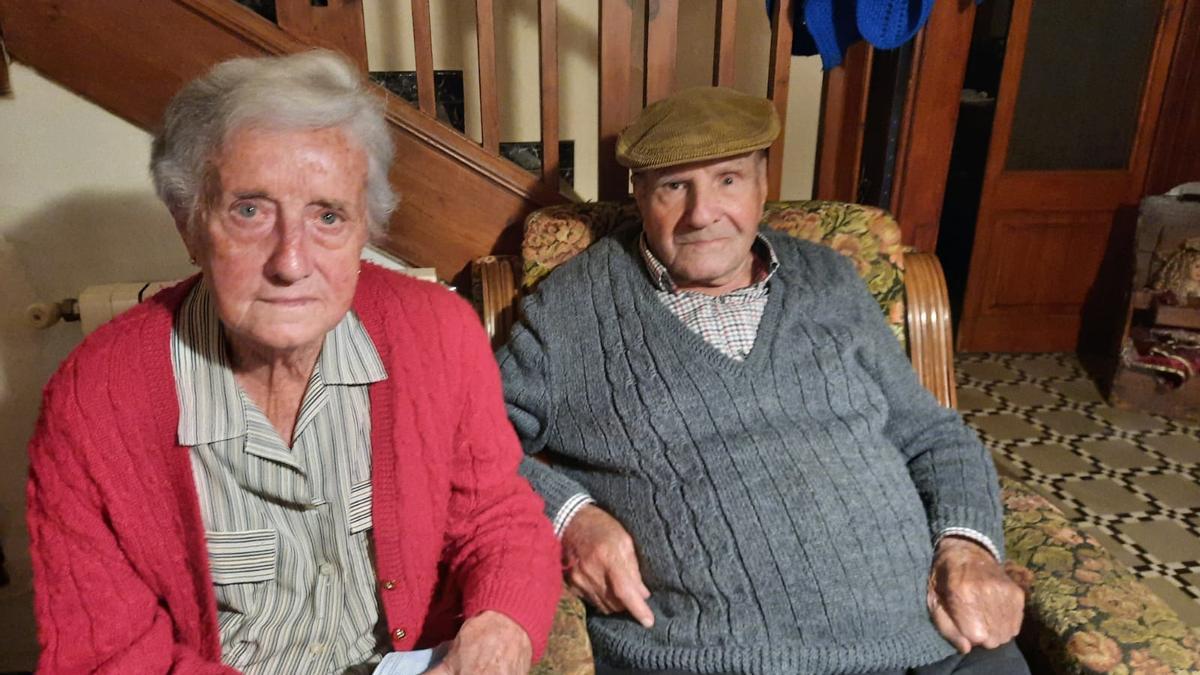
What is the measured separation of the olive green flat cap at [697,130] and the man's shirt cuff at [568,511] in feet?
1.88

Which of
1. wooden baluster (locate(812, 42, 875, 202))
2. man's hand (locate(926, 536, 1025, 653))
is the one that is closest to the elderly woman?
man's hand (locate(926, 536, 1025, 653))

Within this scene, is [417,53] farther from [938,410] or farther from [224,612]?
[938,410]

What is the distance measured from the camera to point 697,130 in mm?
1298

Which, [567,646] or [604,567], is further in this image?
[604,567]

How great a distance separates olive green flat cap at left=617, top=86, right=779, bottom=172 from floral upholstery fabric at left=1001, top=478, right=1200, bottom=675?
774mm

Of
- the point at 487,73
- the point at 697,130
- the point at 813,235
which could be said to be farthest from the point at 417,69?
the point at 813,235

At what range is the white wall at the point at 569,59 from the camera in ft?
7.98

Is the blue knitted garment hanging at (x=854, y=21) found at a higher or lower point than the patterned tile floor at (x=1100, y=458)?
higher

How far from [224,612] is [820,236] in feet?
3.95

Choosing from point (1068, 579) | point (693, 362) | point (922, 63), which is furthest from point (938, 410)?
point (922, 63)

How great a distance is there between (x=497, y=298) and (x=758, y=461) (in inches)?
23.5

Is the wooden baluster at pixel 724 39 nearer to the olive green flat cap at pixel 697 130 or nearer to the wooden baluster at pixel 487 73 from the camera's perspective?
the olive green flat cap at pixel 697 130

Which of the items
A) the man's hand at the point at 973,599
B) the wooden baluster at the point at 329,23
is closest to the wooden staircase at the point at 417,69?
the wooden baluster at the point at 329,23

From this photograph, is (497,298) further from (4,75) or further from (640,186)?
(4,75)
